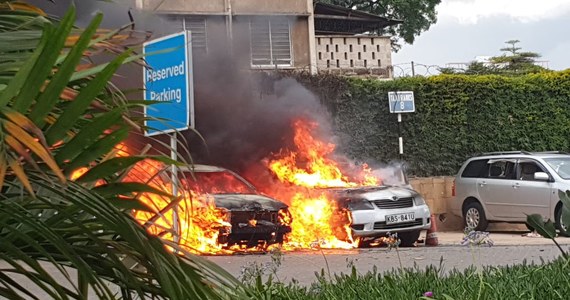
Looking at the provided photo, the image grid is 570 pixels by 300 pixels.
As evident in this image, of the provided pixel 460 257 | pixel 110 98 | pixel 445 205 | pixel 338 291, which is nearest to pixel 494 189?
pixel 445 205

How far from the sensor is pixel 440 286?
4.17 meters

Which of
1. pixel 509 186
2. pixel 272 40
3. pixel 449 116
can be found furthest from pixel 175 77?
pixel 272 40

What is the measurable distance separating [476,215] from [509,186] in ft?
3.70

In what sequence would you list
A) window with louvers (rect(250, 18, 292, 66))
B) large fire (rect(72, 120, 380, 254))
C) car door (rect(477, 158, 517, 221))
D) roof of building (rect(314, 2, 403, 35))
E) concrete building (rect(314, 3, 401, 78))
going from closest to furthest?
large fire (rect(72, 120, 380, 254)) → car door (rect(477, 158, 517, 221)) → window with louvers (rect(250, 18, 292, 66)) → concrete building (rect(314, 3, 401, 78)) → roof of building (rect(314, 2, 403, 35))

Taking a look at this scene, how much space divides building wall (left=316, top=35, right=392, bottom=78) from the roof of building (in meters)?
2.67

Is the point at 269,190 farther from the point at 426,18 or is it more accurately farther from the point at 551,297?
the point at 426,18

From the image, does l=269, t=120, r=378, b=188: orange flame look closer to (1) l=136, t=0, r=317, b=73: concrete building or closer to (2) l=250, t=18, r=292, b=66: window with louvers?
(1) l=136, t=0, r=317, b=73: concrete building

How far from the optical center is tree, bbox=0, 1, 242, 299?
1465mm

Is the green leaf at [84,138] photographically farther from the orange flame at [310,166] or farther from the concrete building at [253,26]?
the concrete building at [253,26]

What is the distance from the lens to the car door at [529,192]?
1510 centimetres

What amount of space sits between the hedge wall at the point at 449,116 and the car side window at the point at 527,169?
353cm

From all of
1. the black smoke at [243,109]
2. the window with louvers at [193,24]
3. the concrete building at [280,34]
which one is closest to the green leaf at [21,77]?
the black smoke at [243,109]

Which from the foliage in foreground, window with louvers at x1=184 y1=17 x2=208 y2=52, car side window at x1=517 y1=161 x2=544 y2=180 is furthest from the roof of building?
the foliage in foreground

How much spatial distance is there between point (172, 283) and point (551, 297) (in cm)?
261
